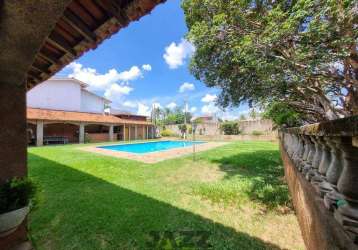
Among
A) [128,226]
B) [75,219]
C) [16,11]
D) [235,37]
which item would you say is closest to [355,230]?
[16,11]

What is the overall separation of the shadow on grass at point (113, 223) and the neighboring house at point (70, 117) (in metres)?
15.3

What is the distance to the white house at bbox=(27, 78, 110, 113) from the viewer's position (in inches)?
829

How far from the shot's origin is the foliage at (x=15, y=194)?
1.94 meters

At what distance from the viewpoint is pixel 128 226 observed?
3.17 m

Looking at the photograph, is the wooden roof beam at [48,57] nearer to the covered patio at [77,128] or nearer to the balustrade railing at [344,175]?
the balustrade railing at [344,175]

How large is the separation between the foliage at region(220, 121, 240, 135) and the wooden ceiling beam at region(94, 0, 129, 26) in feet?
83.2

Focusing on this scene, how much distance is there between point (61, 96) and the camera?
22656mm

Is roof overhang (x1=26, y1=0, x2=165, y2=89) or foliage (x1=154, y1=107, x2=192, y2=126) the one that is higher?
foliage (x1=154, y1=107, x2=192, y2=126)

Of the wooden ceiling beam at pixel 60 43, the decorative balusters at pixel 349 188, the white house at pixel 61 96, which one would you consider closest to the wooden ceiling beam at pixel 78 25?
the wooden ceiling beam at pixel 60 43

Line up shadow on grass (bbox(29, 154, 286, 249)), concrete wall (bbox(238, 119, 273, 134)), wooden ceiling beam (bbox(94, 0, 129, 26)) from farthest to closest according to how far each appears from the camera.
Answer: concrete wall (bbox(238, 119, 273, 134))
shadow on grass (bbox(29, 154, 286, 249))
wooden ceiling beam (bbox(94, 0, 129, 26))

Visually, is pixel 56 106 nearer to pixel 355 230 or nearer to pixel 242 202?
pixel 242 202

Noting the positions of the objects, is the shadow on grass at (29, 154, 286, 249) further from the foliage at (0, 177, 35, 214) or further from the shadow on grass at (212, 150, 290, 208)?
the shadow on grass at (212, 150, 290, 208)

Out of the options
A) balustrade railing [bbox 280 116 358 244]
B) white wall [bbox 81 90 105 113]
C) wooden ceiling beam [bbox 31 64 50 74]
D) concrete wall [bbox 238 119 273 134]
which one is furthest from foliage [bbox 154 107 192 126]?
balustrade railing [bbox 280 116 358 244]

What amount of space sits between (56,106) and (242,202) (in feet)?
82.3
